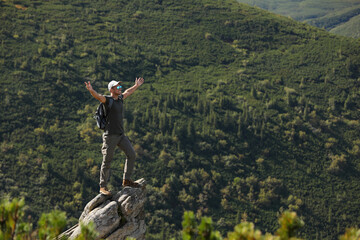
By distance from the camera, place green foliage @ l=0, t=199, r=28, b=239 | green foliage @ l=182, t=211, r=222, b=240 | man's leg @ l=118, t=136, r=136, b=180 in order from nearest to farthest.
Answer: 1. green foliage @ l=182, t=211, r=222, b=240
2. green foliage @ l=0, t=199, r=28, b=239
3. man's leg @ l=118, t=136, r=136, b=180

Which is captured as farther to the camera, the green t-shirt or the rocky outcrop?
the rocky outcrop

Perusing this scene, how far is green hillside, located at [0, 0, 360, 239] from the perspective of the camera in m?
68.8

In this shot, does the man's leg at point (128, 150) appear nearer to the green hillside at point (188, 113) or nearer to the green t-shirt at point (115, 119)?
the green t-shirt at point (115, 119)

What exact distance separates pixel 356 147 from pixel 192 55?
51786 mm

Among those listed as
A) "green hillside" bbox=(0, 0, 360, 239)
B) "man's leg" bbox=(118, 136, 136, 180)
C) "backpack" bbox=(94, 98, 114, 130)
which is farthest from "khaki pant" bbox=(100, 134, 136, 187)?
"green hillside" bbox=(0, 0, 360, 239)

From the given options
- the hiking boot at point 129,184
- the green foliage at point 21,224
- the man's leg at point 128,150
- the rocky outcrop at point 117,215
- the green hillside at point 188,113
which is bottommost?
the green hillside at point 188,113

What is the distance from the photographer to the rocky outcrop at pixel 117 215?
11953 mm

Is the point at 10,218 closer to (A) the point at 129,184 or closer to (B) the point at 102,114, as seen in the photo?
(B) the point at 102,114

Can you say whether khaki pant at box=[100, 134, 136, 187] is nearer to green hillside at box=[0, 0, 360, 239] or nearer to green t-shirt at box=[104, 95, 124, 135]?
green t-shirt at box=[104, 95, 124, 135]

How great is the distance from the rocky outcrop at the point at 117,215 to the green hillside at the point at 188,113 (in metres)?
51.4

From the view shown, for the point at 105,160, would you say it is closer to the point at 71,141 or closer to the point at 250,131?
the point at 71,141

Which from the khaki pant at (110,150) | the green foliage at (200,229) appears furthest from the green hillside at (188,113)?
the green foliage at (200,229)

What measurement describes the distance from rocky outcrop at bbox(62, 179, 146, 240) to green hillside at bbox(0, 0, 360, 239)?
51432 millimetres

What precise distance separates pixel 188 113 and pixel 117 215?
75.9 meters
